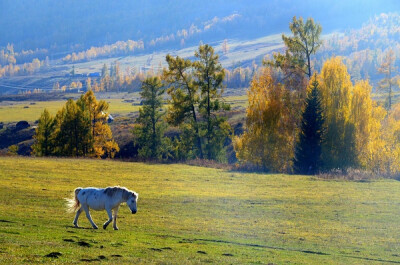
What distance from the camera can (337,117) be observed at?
63000 mm

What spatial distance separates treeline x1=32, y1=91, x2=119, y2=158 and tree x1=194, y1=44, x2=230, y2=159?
60.5 ft

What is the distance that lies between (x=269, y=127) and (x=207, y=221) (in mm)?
38875

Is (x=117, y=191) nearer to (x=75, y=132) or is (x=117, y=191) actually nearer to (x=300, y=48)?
(x=300, y=48)

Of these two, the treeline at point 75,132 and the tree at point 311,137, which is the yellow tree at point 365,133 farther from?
the treeline at point 75,132

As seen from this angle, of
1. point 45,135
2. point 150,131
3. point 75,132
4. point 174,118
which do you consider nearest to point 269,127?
point 174,118

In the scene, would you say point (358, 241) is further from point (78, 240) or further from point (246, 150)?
point (246, 150)

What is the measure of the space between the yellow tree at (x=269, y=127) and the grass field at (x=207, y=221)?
40.7 feet

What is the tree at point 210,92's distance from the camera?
75.3m

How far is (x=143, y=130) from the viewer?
83.6 m

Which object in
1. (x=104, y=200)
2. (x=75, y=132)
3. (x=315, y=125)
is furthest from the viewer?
(x=75, y=132)

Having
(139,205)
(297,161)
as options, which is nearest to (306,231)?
(139,205)

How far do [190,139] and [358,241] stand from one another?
5552 cm

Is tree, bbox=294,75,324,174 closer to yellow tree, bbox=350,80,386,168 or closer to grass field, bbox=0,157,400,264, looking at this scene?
yellow tree, bbox=350,80,386,168

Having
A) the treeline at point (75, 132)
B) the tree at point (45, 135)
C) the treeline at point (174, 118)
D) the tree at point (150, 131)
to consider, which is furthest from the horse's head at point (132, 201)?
the tree at point (45, 135)
